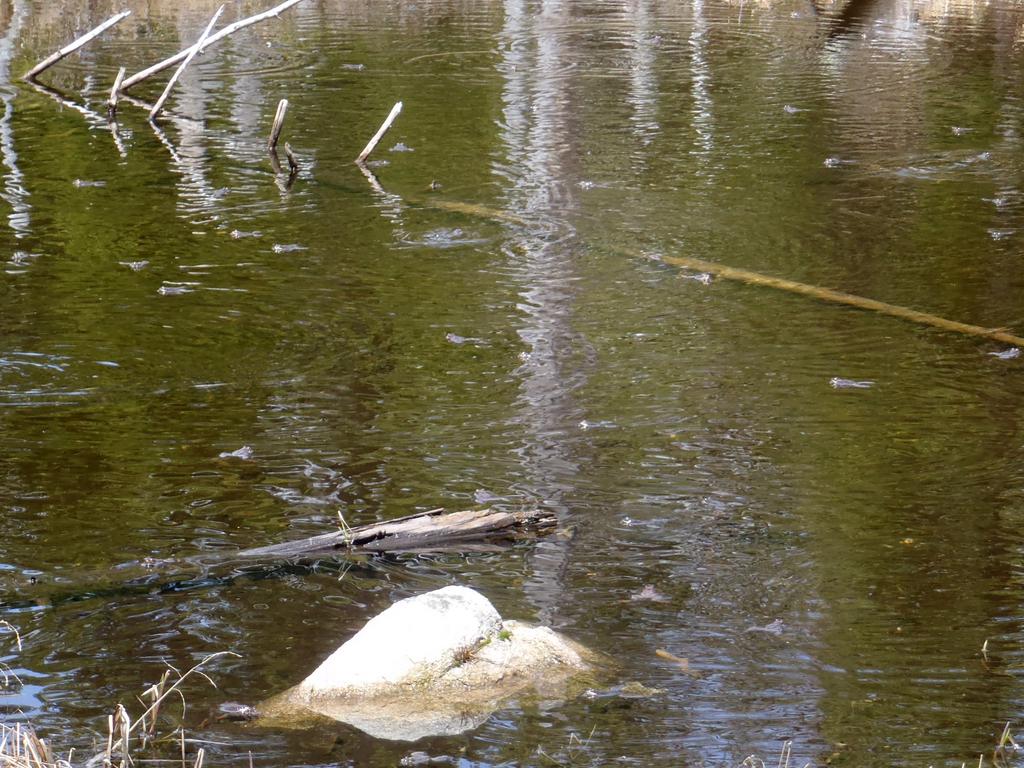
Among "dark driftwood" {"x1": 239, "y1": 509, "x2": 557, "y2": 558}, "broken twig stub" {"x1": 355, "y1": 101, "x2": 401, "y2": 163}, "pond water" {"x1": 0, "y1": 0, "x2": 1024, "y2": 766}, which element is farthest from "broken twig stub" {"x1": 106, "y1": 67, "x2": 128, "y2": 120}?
"dark driftwood" {"x1": 239, "y1": 509, "x2": 557, "y2": 558}

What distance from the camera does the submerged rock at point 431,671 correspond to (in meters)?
4.40

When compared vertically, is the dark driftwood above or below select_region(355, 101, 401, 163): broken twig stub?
below

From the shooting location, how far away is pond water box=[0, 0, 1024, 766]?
4.72 meters

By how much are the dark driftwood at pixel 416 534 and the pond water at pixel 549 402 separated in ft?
0.33

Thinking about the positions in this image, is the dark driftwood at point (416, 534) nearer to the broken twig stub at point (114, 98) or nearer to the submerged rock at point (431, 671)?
the submerged rock at point (431, 671)

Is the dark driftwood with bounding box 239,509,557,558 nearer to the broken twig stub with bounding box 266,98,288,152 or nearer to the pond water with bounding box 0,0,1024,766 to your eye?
the pond water with bounding box 0,0,1024,766

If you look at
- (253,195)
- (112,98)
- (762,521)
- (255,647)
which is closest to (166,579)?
(255,647)

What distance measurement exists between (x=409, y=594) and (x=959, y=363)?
13.7 feet

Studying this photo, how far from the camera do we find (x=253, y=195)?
38.2 feet

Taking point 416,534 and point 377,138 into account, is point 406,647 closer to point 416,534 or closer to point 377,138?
point 416,534

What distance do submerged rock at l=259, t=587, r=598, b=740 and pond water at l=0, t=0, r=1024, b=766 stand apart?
4.3 inches

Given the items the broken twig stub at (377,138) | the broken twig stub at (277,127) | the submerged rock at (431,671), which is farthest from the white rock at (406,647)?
the broken twig stub at (277,127)

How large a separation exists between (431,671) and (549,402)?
115 inches

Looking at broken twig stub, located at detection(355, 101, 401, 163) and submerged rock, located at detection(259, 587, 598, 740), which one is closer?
submerged rock, located at detection(259, 587, 598, 740)
